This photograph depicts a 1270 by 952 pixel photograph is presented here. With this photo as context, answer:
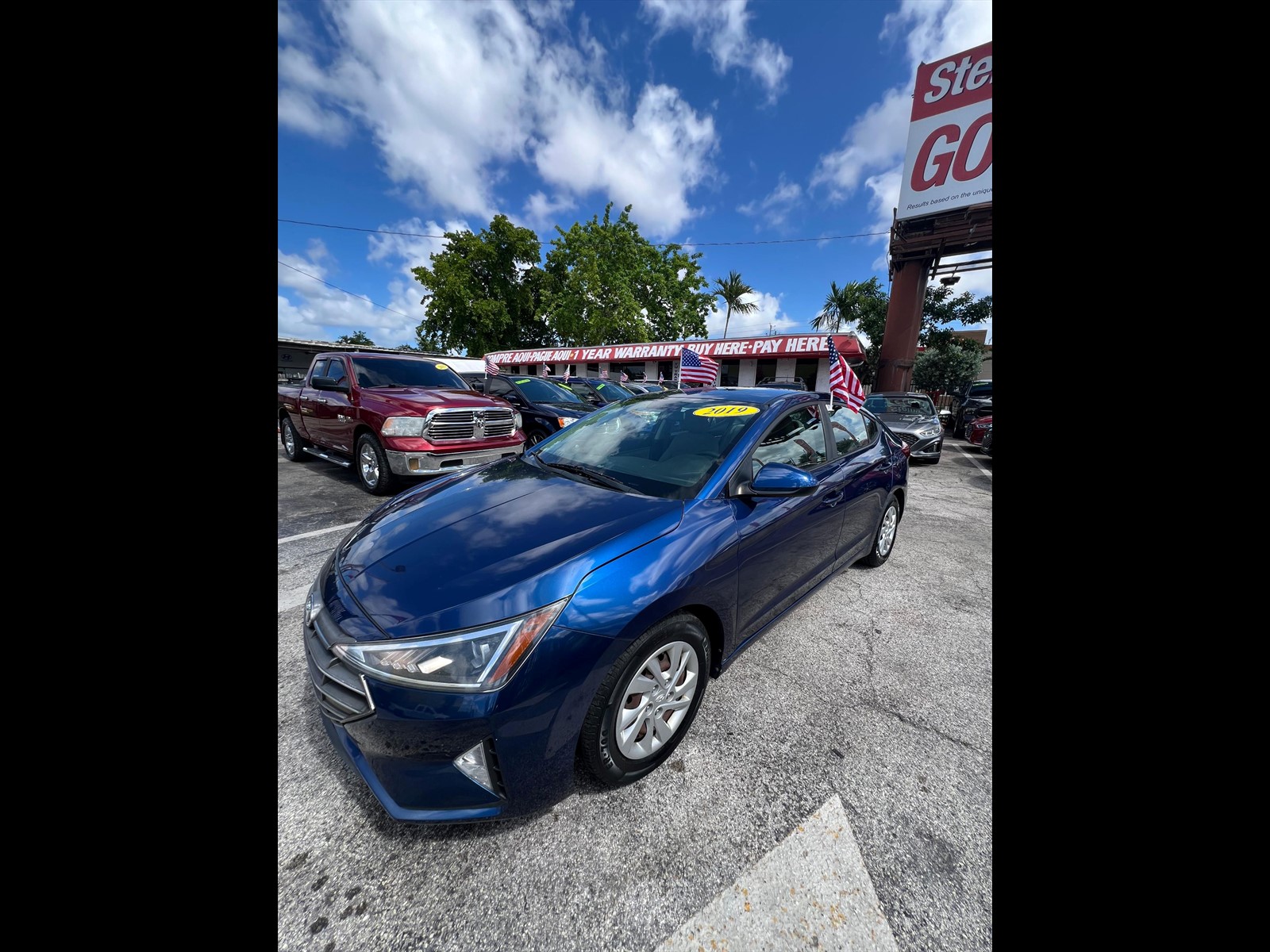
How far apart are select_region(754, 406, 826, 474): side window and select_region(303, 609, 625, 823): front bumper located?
1.39m

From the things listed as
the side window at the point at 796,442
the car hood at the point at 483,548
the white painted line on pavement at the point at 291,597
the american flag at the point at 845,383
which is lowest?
the white painted line on pavement at the point at 291,597

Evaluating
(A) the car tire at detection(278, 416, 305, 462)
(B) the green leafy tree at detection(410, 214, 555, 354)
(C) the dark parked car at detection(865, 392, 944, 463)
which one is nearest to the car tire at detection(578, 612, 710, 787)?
(A) the car tire at detection(278, 416, 305, 462)

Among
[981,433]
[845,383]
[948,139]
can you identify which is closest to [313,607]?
[845,383]

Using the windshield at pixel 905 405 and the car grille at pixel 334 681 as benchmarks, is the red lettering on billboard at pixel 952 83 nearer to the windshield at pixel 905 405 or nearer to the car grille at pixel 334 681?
the windshield at pixel 905 405

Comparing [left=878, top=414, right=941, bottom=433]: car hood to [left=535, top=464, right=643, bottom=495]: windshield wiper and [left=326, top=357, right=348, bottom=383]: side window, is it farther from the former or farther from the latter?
[left=326, top=357, right=348, bottom=383]: side window

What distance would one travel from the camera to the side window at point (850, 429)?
120 inches

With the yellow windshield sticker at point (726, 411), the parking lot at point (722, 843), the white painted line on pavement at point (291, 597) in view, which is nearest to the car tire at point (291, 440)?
the white painted line on pavement at point (291, 597)

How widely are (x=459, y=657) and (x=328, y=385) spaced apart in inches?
245

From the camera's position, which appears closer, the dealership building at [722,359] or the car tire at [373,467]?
the car tire at [373,467]

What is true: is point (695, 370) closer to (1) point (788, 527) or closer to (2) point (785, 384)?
(2) point (785, 384)

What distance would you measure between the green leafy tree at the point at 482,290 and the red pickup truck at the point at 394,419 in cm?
2595

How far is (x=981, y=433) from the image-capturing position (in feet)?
36.7
